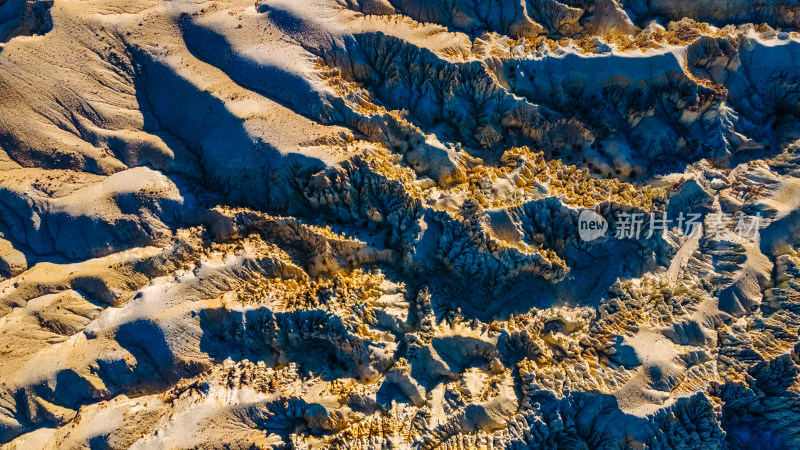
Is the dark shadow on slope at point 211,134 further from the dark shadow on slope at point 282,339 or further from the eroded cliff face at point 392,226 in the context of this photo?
the dark shadow on slope at point 282,339

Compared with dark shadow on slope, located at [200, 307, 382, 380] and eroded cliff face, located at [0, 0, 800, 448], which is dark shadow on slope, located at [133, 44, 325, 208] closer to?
eroded cliff face, located at [0, 0, 800, 448]

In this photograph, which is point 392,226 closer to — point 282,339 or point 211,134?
point 282,339

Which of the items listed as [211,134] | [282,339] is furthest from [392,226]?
[211,134]

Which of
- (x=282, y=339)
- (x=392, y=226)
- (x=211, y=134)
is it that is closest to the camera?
(x=282, y=339)

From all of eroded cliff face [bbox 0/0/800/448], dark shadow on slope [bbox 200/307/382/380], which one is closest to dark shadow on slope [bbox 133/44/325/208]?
eroded cliff face [bbox 0/0/800/448]

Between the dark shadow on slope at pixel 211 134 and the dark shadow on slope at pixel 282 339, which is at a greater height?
the dark shadow on slope at pixel 211 134

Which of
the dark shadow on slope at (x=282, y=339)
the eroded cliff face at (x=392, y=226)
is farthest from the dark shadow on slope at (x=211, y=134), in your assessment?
the dark shadow on slope at (x=282, y=339)

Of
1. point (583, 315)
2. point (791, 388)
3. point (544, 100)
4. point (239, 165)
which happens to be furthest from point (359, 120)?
point (791, 388)

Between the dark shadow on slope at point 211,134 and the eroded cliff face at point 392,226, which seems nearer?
the eroded cliff face at point 392,226
